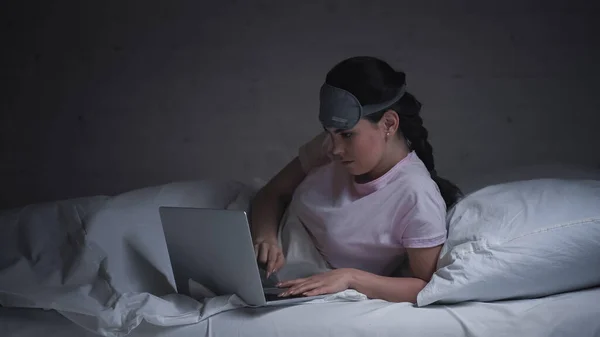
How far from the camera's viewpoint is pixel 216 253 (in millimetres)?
1387

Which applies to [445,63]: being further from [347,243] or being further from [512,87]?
[347,243]

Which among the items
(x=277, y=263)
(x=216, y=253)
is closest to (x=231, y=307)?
(x=216, y=253)

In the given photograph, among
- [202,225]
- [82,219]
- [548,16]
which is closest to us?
[202,225]

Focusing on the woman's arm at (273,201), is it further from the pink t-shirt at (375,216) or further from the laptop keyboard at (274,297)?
the laptop keyboard at (274,297)

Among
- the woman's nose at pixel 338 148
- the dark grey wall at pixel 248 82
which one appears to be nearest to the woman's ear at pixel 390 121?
the woman's nose at pixel 338 148

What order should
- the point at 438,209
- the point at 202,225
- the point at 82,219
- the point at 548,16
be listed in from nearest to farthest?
the point at 202,225 → the point at 438,209 → the point at 82,219 → the point at 548,16

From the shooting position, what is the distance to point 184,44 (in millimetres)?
2344

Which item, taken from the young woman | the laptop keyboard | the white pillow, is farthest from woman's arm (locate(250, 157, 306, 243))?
the white pillow

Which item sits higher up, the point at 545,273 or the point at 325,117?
the point at 325,117

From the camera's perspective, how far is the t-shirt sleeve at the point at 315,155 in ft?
5.87

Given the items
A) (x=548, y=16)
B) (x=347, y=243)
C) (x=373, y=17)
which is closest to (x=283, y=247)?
(x=347, y=243)

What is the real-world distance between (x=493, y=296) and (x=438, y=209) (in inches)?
8.5

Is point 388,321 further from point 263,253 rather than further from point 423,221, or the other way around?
point 263,253

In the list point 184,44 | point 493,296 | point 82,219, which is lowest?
point 493,296
